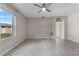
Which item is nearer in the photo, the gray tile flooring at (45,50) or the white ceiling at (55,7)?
the gray tile flooring at (45,50)

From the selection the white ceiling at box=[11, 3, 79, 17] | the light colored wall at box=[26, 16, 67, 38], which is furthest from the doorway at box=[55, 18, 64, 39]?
the white ceiling at box=[11, 3, 79, 17]

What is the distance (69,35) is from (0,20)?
5.87 m

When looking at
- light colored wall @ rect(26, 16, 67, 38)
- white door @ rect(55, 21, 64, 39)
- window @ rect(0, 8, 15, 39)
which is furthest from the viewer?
light colored wall @ rect(26, 16, 67, 38)

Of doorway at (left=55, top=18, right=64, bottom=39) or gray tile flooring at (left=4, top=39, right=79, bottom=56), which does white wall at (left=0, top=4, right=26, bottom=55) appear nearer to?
gray tile flooring at (left=4, top=39, right=79, bottom=56)

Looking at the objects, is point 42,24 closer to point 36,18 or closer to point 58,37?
point 36,18

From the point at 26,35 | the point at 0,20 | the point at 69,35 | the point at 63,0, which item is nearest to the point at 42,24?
the point at 26,35

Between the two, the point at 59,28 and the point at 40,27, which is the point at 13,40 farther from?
the point at 59,28

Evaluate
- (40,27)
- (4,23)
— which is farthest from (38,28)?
(4,23)

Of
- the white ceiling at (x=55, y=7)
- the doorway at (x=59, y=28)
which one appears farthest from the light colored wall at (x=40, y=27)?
the white ceiling at (x=55, y=7)

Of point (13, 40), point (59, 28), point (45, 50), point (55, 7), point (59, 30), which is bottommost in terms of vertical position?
point (45, 50)

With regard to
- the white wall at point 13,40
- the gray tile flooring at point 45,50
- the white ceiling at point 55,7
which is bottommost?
the gray tile flooring at point 45,50

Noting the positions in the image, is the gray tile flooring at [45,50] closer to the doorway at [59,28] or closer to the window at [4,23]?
the window at [4,23]

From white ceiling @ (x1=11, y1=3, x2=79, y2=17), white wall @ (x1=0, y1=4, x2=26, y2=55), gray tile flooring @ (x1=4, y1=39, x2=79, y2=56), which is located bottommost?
gray tile flooring @ (x1=4, y1=39, x2=79, y2=56)

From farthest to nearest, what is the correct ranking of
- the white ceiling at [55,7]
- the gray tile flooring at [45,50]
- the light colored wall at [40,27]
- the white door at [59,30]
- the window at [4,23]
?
1. the light colored wall at [40,27]
2. the white door at [59,30]
3. the white ceiling at [55,7]
4. the gray tile flooring at [45,50]
5. the window at [4,23]
